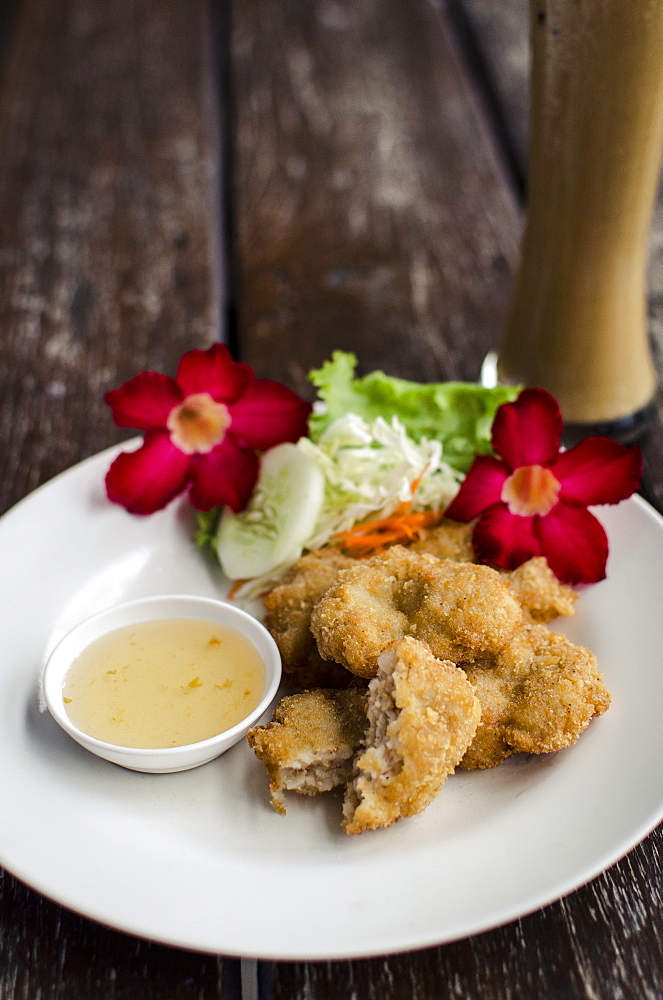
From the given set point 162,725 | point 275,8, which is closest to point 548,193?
point 162,725

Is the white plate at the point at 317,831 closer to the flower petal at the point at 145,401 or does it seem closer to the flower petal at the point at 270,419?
the flower petal at the point at 145,401

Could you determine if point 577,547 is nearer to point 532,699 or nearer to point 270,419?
point 532,699

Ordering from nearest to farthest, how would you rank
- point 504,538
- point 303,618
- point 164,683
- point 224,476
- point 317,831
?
point 317,831 < point 164,683 < point 303,618 < point 504,538 < point 224,476

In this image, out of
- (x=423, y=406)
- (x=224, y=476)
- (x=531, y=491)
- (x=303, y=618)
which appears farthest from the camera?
(x=423, y=406)

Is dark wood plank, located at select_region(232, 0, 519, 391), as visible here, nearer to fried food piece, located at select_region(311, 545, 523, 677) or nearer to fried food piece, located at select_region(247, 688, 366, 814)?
fried food piece, located at select_region(311, 545, 523, 677)

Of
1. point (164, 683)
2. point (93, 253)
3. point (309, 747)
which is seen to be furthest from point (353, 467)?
point (93, 253)

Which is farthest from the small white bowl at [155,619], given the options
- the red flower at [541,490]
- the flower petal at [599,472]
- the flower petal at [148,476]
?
the flower petal at [599,472]
